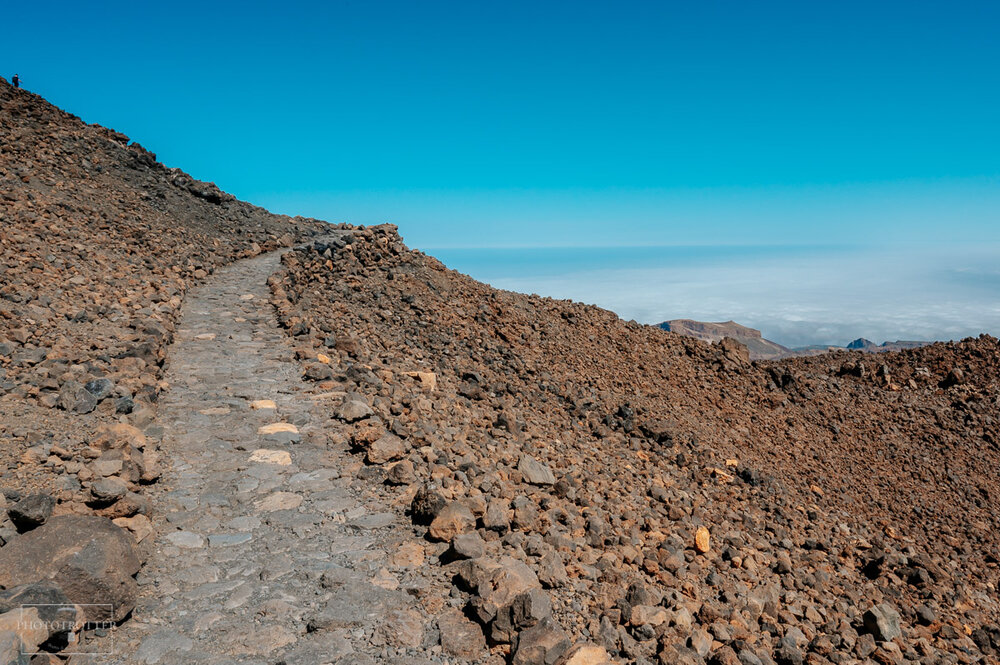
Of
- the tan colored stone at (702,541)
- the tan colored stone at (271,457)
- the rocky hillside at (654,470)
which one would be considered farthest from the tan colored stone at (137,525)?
the tan colored stone at (702,541)

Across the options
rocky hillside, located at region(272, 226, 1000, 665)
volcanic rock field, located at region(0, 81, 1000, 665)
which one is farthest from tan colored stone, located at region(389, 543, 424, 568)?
rocky hillside, located at region(272, 226, 1000, 665)

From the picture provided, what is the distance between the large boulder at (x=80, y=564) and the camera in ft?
15.5

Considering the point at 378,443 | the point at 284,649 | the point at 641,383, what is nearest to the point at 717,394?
the point at 641,383

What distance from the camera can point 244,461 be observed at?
7.55 m

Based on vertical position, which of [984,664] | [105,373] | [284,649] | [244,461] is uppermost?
[105,373]

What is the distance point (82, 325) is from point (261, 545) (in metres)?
6.92

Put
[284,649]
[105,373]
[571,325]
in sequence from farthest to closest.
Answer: [571,325]
[105,373]
[284,649]

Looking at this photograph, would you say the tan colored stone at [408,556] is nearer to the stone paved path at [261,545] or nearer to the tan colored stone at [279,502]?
the stone paved path at [261,545]

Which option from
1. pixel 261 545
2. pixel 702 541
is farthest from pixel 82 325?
pixel 702 541

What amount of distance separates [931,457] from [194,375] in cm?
1622

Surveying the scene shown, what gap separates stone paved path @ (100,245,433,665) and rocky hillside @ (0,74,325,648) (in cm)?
33

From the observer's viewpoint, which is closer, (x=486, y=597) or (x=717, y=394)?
(x=486, y=597)

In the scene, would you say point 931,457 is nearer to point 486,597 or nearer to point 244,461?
point 486,597

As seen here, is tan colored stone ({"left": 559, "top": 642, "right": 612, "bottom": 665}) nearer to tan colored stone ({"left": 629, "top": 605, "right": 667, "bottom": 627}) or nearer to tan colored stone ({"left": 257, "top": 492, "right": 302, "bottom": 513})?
tan colored stone ({"left": 629, "top": 605, "right": 667, "bottom": 627})
